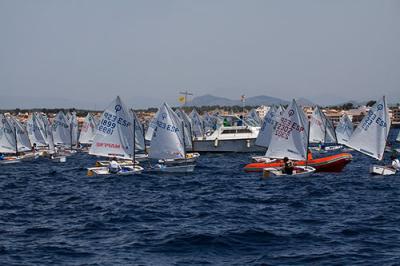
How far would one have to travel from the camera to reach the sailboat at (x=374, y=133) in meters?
49.4

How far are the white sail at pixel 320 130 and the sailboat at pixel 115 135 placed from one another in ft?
148

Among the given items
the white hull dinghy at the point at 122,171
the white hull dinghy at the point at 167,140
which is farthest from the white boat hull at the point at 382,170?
the white hull dinghy at the point at 122,171

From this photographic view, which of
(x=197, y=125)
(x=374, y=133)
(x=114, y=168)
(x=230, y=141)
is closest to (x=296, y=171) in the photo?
(x=374, y=133)

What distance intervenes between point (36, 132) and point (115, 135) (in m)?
45.2

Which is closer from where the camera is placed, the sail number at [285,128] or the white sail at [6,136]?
the sail number at [285,128]

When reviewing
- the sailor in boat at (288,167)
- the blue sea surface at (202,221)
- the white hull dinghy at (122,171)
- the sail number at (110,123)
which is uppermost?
the sail number at (110,123)

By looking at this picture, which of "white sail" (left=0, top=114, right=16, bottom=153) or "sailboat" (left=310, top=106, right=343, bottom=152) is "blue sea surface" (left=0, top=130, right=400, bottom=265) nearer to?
"white sail" (left=0, top=114, right=16, bottom=153)

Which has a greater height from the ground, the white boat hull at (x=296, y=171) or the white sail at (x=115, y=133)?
the white sail at (x=115, y=133)

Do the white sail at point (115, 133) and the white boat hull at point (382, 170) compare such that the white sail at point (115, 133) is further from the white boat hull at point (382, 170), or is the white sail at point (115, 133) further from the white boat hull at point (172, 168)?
the white boat hull at point (382, 170)

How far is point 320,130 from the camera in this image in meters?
90.0

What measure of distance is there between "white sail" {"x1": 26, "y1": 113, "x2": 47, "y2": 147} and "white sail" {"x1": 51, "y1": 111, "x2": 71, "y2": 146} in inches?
109

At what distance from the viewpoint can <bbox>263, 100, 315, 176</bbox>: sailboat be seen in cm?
4775

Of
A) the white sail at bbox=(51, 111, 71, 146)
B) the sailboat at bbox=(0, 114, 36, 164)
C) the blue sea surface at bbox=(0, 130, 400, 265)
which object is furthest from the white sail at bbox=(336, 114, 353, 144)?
the blue sea surface at bbox=(0, 130, 400, 265)

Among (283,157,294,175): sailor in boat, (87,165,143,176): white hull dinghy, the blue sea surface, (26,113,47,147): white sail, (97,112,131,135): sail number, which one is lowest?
the blue sea surface
